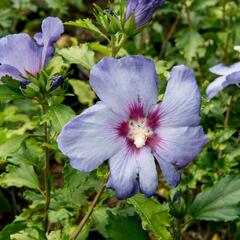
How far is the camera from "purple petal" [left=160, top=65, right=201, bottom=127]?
1148 millimetres

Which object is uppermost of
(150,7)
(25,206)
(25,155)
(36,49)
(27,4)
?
(150,7)

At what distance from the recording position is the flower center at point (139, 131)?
1.21 metres

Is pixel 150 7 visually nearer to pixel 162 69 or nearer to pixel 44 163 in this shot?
pixel 162 69

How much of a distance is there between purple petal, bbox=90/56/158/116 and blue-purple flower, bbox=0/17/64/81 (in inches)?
9.1

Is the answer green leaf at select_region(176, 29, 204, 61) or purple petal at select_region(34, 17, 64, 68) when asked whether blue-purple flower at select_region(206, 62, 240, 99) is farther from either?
green leaf at select_region(176, 29, 204, 61)

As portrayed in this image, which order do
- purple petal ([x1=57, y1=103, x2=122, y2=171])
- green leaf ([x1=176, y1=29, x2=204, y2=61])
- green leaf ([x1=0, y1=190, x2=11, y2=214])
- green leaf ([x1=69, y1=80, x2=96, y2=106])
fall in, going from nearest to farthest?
purple petal ([x1=57, y1=103, x2=122, y2=171])
green leaf ([x1=69, y1=80, x2=96, y2=106])
green leaf ([x1=0, y1=190, x2=11, y2=214])
green leaf ([x1=176, y1=29, x2=204, y2=61])

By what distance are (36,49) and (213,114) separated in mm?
961

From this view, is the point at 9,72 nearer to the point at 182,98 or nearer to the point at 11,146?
the point at 11,146

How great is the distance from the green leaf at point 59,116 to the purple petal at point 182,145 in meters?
0.27

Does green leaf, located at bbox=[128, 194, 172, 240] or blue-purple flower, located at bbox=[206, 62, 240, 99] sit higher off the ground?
blue-purple flower, located at bbox=[206, 62, 240, 99]

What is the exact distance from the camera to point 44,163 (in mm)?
1673

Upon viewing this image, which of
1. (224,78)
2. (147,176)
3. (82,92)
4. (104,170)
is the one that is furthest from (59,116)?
(82,92)

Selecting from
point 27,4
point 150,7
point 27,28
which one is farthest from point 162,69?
point 27,28

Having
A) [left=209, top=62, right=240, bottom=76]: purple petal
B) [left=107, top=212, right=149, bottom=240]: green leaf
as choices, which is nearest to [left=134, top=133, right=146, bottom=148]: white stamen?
[left=107, top=212, right=149, bottom=240]: green leaf
